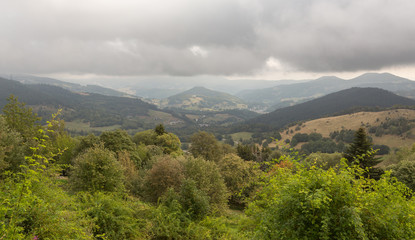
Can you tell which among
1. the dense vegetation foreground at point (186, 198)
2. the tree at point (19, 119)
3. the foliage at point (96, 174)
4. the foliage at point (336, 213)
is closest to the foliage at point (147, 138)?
the dense vegetation foreground at point (186, 198)

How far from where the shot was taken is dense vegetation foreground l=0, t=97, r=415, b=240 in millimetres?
7023

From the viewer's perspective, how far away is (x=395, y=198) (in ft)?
25.4

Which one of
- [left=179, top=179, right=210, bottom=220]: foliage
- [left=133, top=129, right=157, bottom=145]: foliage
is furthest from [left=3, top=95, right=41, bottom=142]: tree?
[left=179, top=179, right=210, bottom=220]: foliage

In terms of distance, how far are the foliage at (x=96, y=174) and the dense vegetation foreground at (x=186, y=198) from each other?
0.30 feet

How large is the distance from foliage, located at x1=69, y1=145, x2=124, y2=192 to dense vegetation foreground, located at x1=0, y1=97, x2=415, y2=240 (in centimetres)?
9

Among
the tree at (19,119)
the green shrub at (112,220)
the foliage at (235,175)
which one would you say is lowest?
the foliage at (235,175)

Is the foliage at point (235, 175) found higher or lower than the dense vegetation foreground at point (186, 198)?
lower

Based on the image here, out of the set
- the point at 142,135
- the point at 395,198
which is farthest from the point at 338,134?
the point at 395,198

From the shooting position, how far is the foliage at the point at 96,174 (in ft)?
65.8

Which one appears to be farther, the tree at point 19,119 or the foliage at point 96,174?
the tree at point 19,119

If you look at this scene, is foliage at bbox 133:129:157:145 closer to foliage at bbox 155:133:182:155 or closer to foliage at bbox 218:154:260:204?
foliage at bbox 155:133:182:155

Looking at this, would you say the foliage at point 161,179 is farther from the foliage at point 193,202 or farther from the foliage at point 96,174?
the foliage at point 96,174

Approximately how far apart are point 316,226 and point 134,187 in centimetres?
2767

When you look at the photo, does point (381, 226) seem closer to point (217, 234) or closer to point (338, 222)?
point (338, 222)
